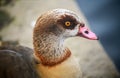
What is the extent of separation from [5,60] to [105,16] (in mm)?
263

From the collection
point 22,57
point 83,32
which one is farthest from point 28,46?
point 83,32

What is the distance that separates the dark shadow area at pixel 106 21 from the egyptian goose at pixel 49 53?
3.3 inches

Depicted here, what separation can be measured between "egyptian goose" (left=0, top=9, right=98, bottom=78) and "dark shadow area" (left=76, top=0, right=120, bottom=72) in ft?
0.27

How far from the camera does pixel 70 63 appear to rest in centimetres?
65

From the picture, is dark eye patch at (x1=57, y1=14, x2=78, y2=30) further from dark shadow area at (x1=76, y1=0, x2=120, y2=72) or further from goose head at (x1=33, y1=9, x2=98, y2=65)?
dark shadow area at (x1=76, y1=0, x2=120, y2=72)

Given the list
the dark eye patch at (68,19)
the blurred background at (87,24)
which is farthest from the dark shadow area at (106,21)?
the dark eye patch at (68,19)

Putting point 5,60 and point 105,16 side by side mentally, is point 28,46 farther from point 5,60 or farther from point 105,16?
point 105,16

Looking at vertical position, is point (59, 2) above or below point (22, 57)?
above

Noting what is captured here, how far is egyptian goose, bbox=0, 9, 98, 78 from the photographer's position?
614mm

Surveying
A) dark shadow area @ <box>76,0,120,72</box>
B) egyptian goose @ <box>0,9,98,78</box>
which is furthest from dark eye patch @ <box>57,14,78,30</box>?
dark shadow area @ <box>76,0,120,72</box>

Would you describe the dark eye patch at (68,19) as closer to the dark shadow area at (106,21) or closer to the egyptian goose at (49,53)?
the egyptian goose at (49,53)

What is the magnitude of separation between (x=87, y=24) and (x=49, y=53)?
0.43ft

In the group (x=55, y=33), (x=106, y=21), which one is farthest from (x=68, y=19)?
(x=106, y=21)

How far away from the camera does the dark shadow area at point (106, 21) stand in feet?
2.32
